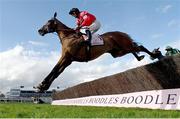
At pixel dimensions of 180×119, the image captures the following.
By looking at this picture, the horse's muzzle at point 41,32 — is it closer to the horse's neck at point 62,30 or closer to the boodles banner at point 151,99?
the horse's neck at point 62,30

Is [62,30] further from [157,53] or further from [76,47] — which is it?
[157,53]

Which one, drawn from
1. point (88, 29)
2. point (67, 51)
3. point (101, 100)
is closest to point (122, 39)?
point (88, 29)

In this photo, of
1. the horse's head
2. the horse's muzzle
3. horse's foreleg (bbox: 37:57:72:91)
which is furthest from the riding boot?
the horse's muzzle

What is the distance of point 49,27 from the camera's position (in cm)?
1033

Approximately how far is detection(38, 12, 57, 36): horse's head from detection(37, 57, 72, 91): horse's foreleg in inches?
46.2

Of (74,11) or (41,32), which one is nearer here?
(74,11)

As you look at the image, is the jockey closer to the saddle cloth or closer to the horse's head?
the saddle cloth

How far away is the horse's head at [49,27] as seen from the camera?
1031 cm

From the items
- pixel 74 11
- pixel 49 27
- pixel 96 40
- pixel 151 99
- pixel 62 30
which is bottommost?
pixel 151 99

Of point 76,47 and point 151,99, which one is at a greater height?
point 76,47

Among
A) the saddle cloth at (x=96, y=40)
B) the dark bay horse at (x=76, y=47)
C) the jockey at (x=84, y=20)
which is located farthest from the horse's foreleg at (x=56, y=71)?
the jockey at (x=84, y=20)

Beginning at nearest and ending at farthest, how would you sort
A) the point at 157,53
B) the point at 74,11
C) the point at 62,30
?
the point at 74,11
the point at 62,30
the point at 157,53

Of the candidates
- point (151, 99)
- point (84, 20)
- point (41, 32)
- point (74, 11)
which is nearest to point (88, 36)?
point (84, 20)

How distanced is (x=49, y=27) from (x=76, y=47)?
129 centimetres
